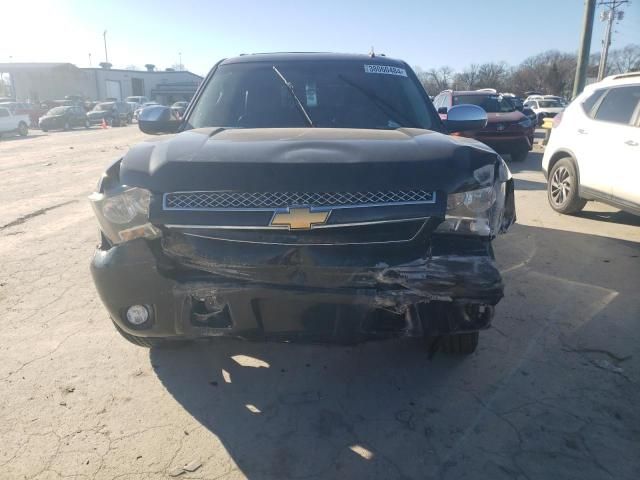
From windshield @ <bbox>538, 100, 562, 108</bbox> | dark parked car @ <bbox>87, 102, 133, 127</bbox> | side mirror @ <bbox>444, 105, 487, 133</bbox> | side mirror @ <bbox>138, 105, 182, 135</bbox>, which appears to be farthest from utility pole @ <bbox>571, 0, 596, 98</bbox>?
dark parked car @ <bbox>87, 102, 133, 127</bbox>

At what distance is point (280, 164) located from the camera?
2225 millimetres

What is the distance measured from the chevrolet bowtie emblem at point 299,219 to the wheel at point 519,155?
1104 cm

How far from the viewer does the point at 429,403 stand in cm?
271

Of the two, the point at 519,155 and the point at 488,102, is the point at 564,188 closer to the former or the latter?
the point at 519,155

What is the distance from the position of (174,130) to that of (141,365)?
1.72 metres

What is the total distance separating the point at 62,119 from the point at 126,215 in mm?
32417

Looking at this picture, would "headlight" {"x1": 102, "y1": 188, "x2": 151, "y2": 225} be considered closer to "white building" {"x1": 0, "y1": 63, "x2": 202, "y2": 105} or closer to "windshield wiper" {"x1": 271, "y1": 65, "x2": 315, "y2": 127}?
"windshield wiper" {"x1": 271, "y1": 65, "x2": 315, "y2": 127}

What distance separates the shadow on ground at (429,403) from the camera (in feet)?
7.46

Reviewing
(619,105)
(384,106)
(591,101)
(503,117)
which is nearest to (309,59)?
(384,106)

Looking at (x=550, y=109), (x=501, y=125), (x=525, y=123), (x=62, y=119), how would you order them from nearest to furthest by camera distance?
(x=501, y=125) → (x=525, y=123) → (x=550, y=109) → (x=62, y=119)

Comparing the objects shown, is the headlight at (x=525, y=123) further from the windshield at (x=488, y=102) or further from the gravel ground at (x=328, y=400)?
the gravel ground at (x=328, y=400)

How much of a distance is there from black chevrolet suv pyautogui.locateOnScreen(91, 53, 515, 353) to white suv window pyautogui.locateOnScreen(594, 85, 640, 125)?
4212 mm

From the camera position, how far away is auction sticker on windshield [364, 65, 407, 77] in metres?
3.75

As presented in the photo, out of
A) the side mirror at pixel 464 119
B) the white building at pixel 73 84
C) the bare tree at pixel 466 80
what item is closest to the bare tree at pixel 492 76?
the bare tree at pixel 466 80
